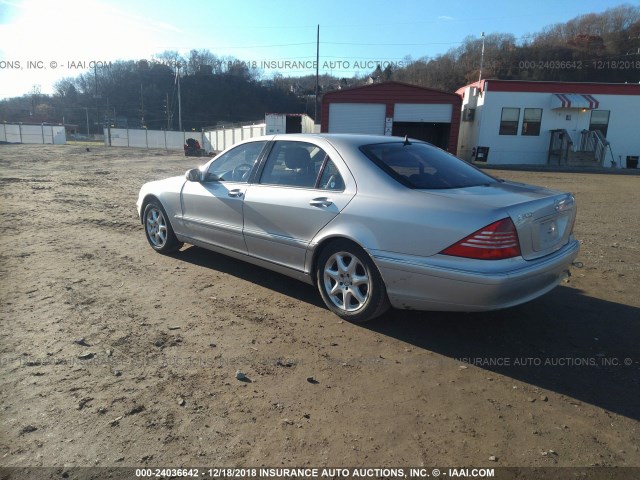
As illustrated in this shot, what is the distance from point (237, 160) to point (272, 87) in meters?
93.0

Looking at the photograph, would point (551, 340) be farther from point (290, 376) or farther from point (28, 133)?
point (28, 133)

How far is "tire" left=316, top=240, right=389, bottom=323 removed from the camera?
142 inches

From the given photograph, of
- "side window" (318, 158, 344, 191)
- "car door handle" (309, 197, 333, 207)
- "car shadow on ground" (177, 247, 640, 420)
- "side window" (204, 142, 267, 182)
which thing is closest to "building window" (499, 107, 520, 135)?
"car shadow on ground" (177, 247, 640, 420)

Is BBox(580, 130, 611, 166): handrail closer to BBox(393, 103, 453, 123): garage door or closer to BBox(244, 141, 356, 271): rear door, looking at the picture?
BBox(393, 103, 453, 123): garage door

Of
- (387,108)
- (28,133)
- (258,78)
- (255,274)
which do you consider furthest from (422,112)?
(258,78)

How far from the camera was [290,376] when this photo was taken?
3051 millimetres

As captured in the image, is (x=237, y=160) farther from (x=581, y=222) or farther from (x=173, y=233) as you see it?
(x=581, y=222)

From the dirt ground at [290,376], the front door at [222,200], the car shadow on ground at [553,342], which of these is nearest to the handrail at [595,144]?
the dirt ground at [290,376]

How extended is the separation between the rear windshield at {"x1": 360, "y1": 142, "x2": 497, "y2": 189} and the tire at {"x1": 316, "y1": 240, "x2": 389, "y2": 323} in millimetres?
733

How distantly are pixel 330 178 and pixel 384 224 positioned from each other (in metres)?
0.80

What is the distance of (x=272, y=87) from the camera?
92.4 metres

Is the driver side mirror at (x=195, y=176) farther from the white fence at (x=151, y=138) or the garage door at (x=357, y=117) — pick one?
the white fence at (x=151, y=138)

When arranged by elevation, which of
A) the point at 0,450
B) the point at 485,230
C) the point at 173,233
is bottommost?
the point at 0,450

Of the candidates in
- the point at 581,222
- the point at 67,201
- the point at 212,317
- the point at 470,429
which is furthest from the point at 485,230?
the point at 67,201
